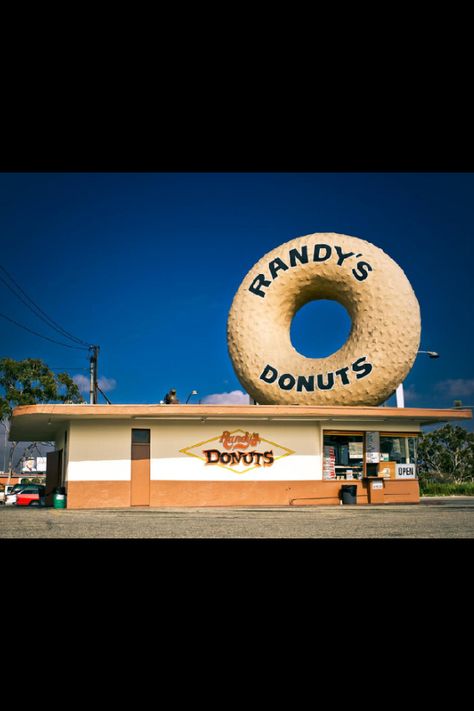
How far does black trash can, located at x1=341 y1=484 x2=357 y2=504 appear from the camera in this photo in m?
18.0

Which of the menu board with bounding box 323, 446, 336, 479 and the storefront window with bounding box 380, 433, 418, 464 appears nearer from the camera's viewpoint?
the menu board with bounding box 323, 446, 336, 479

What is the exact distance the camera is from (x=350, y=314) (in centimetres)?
1908

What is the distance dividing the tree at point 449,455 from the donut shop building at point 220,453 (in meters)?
34.7

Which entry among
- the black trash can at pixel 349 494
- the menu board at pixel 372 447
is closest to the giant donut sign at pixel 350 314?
the menu board at pixel 372 447

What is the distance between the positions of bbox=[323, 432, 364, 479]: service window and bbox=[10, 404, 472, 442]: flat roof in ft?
1.68

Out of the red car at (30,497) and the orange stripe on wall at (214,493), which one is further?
the red car at (30,497)

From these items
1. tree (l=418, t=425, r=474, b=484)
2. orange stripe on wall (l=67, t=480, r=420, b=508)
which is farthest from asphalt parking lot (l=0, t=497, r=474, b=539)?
tree (l=418, t=425, r=474, b=484)

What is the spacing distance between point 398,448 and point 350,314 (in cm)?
407

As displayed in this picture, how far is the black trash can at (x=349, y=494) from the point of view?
18047 millimetres

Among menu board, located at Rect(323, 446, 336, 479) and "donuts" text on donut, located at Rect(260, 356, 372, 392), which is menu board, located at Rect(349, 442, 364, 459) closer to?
menu board, located at Rect(323, 446, 336, 479)

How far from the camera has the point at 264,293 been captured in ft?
62.3

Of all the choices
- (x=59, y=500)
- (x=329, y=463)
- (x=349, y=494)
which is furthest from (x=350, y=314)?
(x=59, y=500)

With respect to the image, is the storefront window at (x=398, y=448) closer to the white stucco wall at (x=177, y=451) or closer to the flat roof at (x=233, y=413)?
the flat roof at (x=233, y=413)
